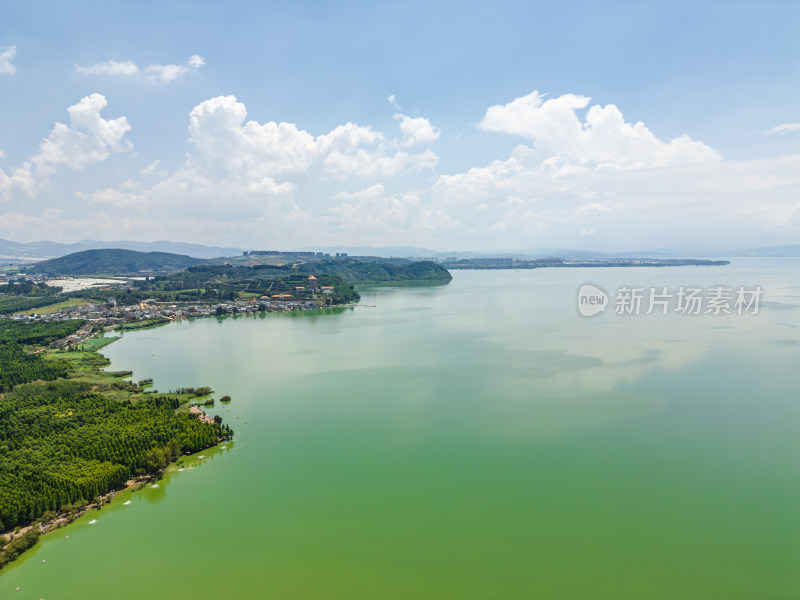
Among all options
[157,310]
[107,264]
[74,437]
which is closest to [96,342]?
[157,310]

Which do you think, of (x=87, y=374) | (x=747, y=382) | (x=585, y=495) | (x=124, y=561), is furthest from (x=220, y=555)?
(x=747, y=382)

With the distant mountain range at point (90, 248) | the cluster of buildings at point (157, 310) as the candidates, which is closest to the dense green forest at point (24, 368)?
the cluster of buildings at point (157, 310)

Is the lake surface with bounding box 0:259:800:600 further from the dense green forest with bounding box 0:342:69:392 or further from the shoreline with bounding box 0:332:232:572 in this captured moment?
the dense green forest with bounding box 0:342:69:392

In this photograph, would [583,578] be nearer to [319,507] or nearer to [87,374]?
[319,507]

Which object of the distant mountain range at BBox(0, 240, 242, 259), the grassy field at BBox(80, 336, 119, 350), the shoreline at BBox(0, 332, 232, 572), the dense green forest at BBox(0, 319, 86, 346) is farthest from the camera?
the distant mountain range at BBox(0, 240, 242, 259)

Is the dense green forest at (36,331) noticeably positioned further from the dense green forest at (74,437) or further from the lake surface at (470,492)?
the lake surface at (470,492)

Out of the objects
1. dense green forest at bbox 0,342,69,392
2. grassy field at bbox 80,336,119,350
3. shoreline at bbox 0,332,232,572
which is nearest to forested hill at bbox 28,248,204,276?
grassy field at bbox 80,336,119,350
